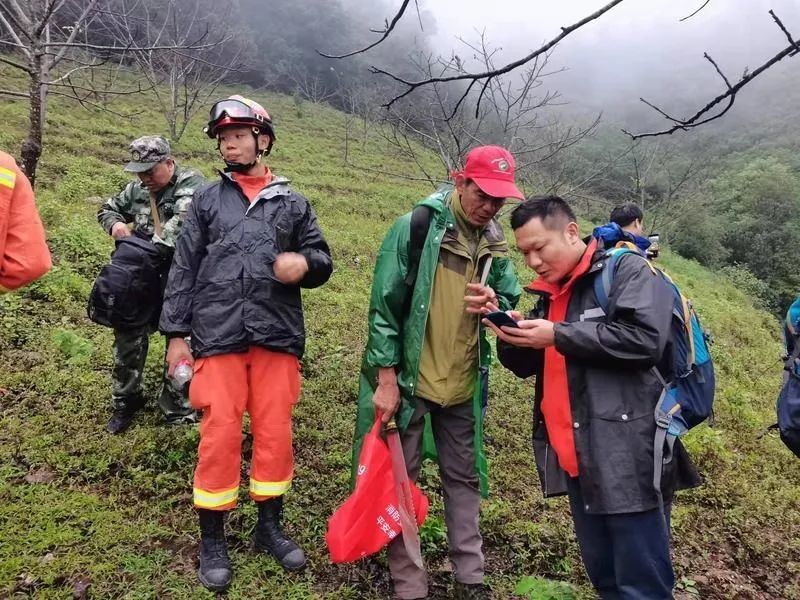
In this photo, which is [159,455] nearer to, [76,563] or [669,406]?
[76,563]

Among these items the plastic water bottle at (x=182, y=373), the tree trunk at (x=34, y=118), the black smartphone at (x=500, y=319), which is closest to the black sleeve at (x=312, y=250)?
the plastic water bottle at (x=182, y=373)

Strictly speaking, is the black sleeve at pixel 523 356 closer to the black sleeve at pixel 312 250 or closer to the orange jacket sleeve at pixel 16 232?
the black sleeve at pixel 312 250

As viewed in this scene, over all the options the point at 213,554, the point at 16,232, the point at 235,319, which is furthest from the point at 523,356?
the point at 16,232

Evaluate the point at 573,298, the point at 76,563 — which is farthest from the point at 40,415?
the point at 573,298

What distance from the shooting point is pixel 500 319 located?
192 cm

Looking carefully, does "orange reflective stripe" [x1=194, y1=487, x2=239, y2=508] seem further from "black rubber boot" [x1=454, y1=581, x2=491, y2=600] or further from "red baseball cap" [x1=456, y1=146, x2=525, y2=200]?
Result: "red baseball cap" [x1=456, y1=146, x2=525, y2=200]

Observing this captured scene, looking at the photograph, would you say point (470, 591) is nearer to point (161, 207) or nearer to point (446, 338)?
point (446, 338)

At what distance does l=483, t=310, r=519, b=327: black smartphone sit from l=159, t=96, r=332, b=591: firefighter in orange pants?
92cm

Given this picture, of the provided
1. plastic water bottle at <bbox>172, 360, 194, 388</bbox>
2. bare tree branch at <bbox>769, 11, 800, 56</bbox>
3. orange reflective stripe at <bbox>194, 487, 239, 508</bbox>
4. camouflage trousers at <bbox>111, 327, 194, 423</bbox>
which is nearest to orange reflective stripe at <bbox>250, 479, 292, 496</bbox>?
orange reflective stripe at <bbox>194, 487, 239, 508</bbox>

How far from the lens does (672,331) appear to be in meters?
1.83

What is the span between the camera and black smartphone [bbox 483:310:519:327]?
1.89 meters

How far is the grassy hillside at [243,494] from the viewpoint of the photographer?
2488 mm

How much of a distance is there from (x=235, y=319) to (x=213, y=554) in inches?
43.7

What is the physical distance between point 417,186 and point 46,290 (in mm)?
16453
